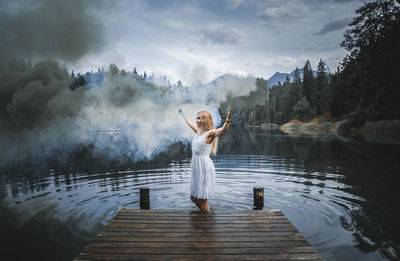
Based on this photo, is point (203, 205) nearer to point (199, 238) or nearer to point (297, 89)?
point (199, 238)

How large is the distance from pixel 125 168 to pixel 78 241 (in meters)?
10.7

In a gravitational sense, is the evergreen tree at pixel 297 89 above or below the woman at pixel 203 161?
above

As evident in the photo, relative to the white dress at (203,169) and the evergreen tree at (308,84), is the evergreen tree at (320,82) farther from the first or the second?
the white dress at (203,169)

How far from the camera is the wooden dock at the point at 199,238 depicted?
4367mm

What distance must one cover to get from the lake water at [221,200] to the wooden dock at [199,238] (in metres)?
1.60

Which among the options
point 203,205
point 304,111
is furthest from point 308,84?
point 203,205

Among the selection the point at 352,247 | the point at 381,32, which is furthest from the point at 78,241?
the point at 381,32

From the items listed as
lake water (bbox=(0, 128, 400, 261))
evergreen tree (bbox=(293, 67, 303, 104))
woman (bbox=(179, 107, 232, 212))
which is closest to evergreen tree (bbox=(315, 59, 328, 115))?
evergreen tree (bbox=(293, 67, 303, 104))

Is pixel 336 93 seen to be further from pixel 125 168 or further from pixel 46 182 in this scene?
pixel 46 182

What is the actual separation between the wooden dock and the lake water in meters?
1.60

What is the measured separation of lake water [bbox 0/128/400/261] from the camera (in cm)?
657

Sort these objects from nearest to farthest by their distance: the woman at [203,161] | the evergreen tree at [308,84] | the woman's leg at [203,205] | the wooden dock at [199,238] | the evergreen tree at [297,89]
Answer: the wooden dock at [199,238], the woman at [203,161], the woman's leg at [203,205], the evergreen tree at [308,84], the evergreen tree at [297,89]

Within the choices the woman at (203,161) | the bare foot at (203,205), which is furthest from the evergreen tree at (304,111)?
the bare foot at (203,205)

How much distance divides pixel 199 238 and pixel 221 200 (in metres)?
5.02
